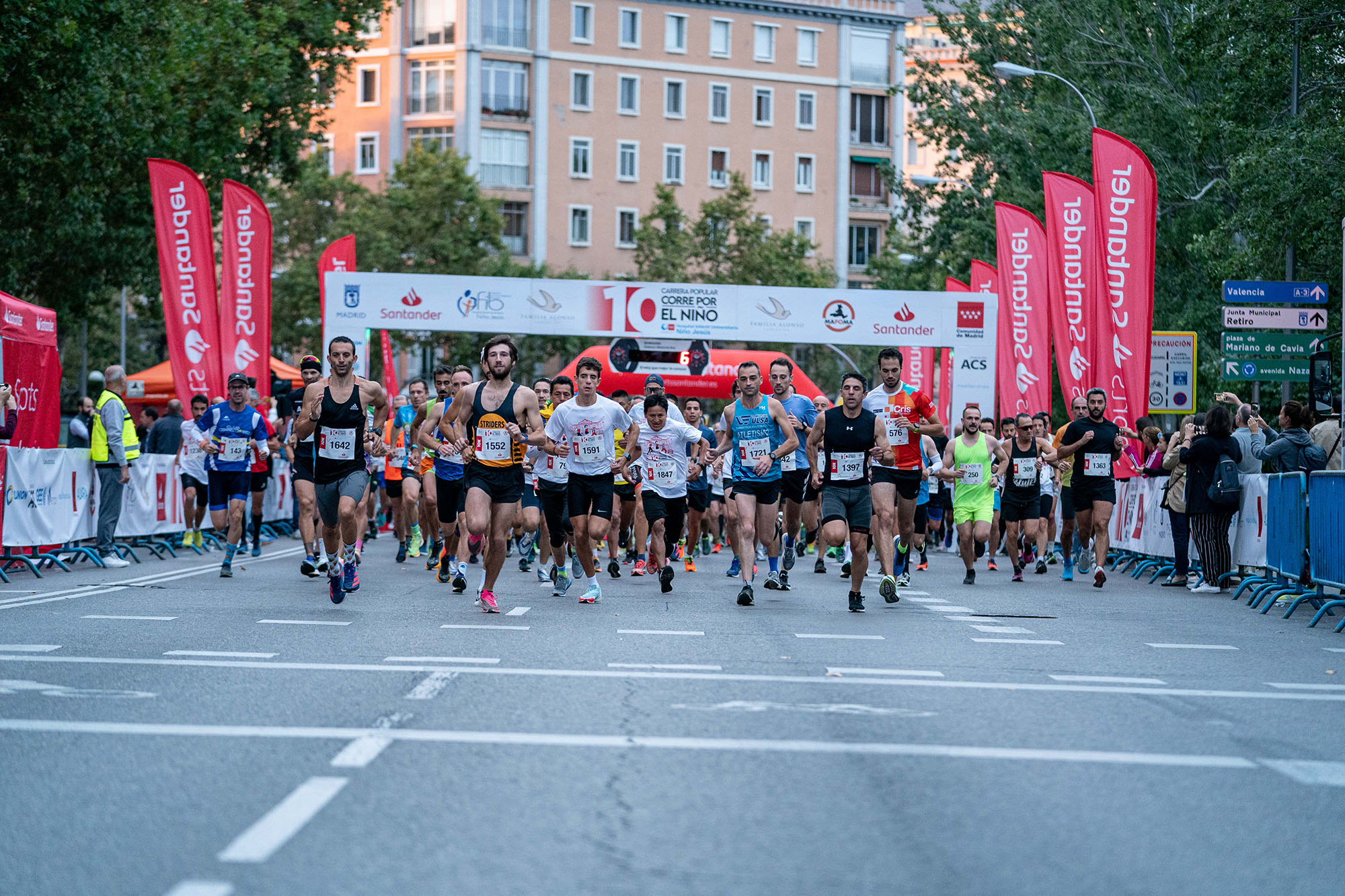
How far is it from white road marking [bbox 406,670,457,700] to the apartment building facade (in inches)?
2483

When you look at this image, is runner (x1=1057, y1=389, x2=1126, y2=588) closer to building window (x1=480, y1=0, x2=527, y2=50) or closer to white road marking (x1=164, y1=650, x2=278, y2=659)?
white road marking (x1=164, y1=650, x2=278, y2=659)

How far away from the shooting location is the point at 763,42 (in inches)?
3059

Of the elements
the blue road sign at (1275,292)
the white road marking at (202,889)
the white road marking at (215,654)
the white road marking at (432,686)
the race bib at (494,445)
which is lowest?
the white road marking at (215,654)

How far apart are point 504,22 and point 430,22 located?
3.16 metres

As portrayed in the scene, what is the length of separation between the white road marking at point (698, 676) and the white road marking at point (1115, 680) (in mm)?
201

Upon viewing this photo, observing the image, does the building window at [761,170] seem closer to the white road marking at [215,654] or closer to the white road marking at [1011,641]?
the white road marking at [1011,641]

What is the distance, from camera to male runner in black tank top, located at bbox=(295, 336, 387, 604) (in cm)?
1382

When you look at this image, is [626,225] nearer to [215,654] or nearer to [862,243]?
[862,243]

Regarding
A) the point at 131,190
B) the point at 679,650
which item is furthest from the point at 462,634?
the point at 131,190

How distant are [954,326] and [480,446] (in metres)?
18.8

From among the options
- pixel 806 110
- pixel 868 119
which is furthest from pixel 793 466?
pixel 868 119

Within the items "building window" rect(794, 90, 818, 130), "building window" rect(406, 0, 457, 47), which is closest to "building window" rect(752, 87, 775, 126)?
"building window" rect(794, 90, 818, 130)

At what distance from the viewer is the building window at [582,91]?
74.2m

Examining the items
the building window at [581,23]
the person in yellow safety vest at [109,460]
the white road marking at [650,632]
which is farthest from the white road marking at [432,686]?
the building window at [581,23]
